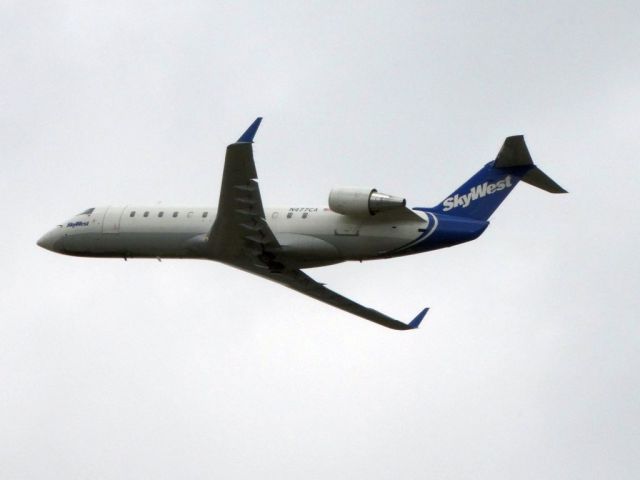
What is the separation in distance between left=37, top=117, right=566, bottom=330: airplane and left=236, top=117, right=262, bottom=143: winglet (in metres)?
0.03

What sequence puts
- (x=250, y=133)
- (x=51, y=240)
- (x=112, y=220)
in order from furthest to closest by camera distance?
(x=51, y=240)
(x=112, y=220)
(x=250, y=133)

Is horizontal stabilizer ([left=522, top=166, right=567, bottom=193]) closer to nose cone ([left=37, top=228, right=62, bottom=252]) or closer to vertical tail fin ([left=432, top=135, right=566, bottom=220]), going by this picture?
vertical tail fin ([left=432, top=135, right=566, bottom=220])

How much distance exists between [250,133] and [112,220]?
9.25 metres

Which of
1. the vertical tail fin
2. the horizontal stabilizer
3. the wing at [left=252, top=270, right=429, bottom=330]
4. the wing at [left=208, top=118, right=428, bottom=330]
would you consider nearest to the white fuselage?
the wing at [left=208, top=118, right=428, bottom=330]

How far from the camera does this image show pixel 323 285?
167 feet

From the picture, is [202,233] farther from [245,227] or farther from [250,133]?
[250,133]

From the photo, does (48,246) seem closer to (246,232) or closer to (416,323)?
(246,232)

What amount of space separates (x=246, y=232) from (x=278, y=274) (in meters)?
3.33

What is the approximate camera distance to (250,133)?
142 feet

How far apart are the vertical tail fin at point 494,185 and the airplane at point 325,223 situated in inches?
1.2

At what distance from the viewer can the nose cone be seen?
171ft

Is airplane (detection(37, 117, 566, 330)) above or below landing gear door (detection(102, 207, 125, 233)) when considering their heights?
below

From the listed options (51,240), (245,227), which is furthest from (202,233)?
(51,240)

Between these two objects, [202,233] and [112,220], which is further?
[112,220]
